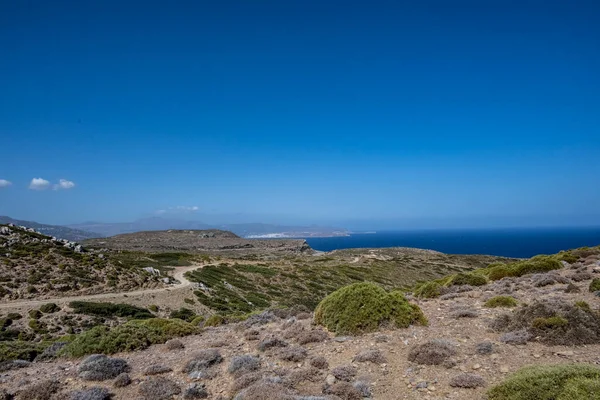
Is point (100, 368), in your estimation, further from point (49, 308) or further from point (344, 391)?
point (49, 308)

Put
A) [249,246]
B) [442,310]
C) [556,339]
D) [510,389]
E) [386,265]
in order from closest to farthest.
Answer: [510,389] → [556,339] → [442,310] → [386,265] → [249,246]

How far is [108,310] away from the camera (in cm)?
2925

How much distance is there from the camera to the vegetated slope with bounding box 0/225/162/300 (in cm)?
3231

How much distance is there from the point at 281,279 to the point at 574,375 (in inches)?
2023

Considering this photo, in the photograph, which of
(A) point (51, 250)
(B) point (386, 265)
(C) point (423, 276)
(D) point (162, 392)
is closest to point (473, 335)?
(D) point (162, 392)

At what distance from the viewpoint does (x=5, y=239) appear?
4428 centimetres

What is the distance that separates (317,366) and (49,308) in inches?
1126

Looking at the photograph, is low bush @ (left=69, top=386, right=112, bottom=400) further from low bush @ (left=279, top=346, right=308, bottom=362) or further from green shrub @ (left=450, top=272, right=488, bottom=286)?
green shrub @ (left=450, top=272, right=488, bottom=286)

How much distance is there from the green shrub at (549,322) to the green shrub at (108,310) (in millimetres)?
29690

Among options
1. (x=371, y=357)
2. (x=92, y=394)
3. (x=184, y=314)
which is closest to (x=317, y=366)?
(x=371, y=357)

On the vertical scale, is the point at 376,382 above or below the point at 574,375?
below

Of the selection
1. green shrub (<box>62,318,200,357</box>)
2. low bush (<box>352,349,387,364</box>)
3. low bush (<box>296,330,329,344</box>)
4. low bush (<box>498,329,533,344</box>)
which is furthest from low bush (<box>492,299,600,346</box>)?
green shrub (<box>62,318,200,357</box>)

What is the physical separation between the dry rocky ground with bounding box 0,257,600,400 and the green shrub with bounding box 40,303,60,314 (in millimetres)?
20360

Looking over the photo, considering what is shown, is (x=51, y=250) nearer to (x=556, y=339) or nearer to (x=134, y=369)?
(x=134, y=369)
